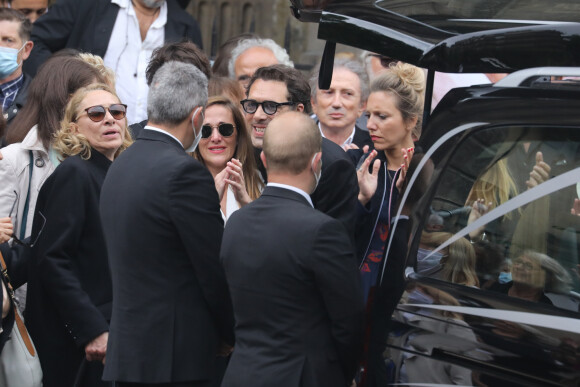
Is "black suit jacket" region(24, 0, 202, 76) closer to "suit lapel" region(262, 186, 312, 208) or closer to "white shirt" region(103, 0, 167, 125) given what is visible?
"white shirt" region(103, 0, 167, 125)

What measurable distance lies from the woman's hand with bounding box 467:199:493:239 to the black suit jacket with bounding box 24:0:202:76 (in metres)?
4.71

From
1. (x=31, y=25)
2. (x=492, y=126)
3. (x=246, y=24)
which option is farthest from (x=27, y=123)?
(x=246, y=24)

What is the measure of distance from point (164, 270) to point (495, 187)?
1.40m

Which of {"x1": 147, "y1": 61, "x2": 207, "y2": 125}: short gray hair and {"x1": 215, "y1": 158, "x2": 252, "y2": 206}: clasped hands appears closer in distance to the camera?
{"x1": 147, "y1": 61, "x2": 207, "y2": 125}: short gray hair

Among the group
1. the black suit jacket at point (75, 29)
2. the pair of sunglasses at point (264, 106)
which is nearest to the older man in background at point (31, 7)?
the black suit jacket at point (75, 29)

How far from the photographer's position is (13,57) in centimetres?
688

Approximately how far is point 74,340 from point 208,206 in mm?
1328

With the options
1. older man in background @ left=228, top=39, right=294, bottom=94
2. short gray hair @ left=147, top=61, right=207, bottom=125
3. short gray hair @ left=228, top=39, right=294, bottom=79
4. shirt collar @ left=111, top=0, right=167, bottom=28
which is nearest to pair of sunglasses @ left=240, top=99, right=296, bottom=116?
short gray hair @ left=147, top=61, right=207, bottom=125

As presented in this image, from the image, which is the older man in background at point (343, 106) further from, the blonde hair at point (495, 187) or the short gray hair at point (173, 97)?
the blonde hair at point (495, 187)

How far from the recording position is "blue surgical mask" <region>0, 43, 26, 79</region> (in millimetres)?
6809

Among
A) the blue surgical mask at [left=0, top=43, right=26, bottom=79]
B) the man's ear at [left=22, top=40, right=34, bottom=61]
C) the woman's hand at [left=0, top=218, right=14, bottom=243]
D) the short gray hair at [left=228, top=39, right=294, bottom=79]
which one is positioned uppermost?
the short gray hair at [left=228, top=39, right=294, bottom=79]

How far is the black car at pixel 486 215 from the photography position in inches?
123

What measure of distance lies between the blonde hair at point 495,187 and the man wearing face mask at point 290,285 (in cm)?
54

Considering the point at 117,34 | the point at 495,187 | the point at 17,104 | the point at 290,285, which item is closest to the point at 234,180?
the point at 290,285
